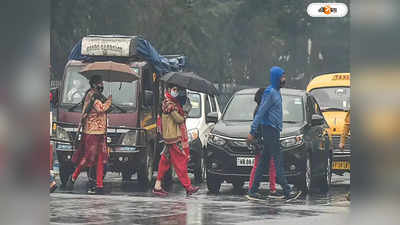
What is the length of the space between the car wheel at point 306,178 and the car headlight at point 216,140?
1.33 m

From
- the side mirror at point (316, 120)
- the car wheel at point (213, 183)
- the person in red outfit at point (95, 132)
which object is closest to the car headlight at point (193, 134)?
the car wheel at point (213, 183)

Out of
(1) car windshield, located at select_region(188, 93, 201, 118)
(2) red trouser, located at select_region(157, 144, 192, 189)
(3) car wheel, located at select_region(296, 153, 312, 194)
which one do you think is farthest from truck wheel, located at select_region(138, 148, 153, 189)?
(3) car wheel, located at select_region(296, 153, 312, 194)

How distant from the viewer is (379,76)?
5629mm

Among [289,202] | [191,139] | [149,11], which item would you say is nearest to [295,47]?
[149,11]

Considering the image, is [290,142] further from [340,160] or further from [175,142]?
[340,160]

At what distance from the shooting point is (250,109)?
17.9 metres

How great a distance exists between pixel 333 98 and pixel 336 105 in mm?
275

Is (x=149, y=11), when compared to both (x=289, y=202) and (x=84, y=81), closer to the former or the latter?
(x=84, y=81)

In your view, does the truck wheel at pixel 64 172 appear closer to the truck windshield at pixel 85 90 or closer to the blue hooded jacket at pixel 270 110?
the truck windshield at pixel 85 90

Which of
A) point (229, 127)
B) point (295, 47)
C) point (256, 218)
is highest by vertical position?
point (295, 47)

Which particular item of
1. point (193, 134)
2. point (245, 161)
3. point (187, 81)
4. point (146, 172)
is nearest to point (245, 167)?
point (245, 161)

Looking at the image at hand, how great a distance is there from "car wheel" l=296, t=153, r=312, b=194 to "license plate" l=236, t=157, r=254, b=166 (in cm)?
82

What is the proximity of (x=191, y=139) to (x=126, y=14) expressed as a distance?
81.5ft

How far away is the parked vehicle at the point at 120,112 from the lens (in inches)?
709
